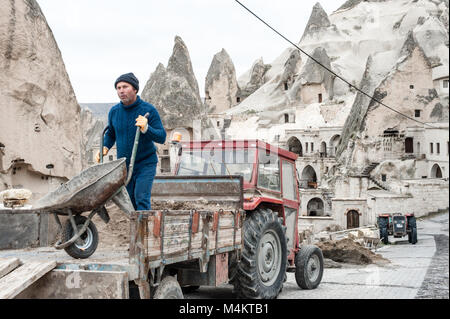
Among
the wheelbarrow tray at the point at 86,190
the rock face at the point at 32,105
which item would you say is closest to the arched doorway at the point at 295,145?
the rock face at the point at 32,105

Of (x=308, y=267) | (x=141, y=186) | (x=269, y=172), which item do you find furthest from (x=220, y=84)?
(x=141, y=186)

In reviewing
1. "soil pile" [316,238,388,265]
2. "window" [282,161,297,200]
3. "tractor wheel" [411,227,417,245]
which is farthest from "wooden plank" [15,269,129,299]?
"tractor wheel" [411,227,417,245]

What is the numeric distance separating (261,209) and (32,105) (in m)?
7.28

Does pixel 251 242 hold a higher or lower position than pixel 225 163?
lower

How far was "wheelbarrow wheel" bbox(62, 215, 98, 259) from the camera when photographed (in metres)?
4.27

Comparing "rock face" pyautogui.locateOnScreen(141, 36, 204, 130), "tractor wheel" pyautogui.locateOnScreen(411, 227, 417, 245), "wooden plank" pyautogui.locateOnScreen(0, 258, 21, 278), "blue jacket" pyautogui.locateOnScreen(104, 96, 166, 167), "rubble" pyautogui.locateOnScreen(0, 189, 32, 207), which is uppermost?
"rock face" pyautogui.locateOnScreen(141, 36, 204, 130)

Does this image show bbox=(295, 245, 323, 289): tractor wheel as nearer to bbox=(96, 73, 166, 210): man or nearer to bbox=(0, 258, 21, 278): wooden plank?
bbox=(96, 73, 166, 210): man

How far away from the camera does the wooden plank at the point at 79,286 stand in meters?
3.56

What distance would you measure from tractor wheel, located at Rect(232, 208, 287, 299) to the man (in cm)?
190

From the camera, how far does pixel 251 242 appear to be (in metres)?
6.29

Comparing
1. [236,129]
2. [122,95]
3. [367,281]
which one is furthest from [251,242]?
[236,129]

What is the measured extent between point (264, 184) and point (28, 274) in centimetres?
424
